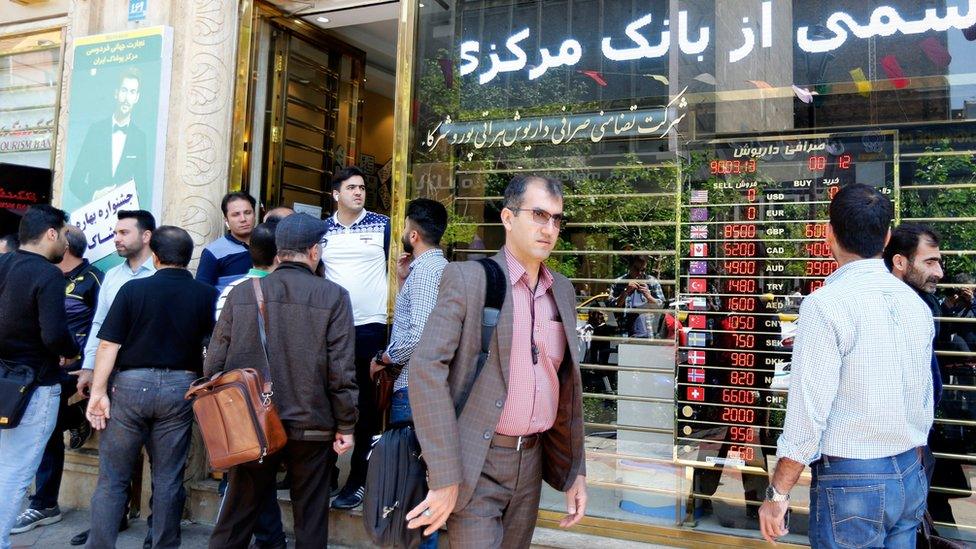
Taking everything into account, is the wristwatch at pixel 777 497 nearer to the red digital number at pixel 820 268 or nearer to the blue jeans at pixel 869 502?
the blue jeans at pixel 869 502

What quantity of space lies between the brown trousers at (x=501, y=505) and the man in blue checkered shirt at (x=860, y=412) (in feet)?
2.82

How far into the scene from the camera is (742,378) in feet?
15.4

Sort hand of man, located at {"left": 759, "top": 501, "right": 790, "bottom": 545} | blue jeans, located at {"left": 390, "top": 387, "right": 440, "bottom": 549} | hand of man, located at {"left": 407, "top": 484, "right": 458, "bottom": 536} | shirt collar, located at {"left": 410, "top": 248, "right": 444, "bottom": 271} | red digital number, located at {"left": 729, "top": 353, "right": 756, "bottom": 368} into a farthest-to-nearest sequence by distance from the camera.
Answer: red digital number, located at {"left": 729, "top": 353, "right": 756, "bottom": 368}, shirt collar, located at {"left": 410, "top": 248, "right": 444, "bottom": 271}, blue jeans, located at {"left": 390, "top": 387, "right": 440, "bottom": 549}, hand of man, located at {"left": 759, "top": 501, "right": 790, "bottom": 545}, hand of man, located at {"left": 407, "top": 484, "right": 458, "bottom": 536}

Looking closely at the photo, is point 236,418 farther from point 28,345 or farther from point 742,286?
point 742,286

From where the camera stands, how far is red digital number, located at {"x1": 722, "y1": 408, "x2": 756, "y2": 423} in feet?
15.3

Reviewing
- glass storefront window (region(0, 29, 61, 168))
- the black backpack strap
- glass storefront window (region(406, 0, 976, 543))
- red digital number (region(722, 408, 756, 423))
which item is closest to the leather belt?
the black backpack strap

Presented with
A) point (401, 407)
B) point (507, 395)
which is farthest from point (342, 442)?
point (507, 395)

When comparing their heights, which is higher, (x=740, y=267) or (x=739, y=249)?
(x=739, y=249)

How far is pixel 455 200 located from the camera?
5543 mm

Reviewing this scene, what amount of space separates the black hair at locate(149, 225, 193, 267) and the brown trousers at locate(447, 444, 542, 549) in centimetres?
252

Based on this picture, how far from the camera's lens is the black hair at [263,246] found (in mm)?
4191

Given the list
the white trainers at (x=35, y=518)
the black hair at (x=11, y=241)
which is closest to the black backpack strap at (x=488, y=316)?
the white trainers at (x=35, y=518)

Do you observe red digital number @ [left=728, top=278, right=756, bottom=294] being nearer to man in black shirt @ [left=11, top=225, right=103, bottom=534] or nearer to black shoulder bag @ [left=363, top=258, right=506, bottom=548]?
black shoulder bag @ [left=363, top=258, right=506, bottom=548]

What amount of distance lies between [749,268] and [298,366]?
2913mm
